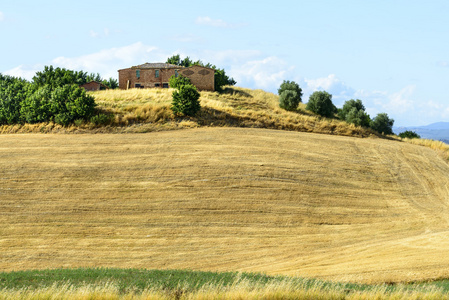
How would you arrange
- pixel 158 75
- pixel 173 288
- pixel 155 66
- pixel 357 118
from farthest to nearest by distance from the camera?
1. pixel 155 66
2. pixel 158 75
3. pixel 357 118
4. pixel 173 288

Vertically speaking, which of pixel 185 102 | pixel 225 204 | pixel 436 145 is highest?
pixel 185 102

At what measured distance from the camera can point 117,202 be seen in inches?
1356

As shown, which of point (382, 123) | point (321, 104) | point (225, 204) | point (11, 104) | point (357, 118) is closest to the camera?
point (225, 204)

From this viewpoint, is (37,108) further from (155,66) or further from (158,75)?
(155,66)

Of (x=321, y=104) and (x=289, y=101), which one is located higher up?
(x=289, y=101)

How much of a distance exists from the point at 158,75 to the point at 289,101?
22.1 meters

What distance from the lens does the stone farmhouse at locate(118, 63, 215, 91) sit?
231 ft

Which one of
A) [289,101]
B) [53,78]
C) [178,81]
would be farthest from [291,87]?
[53,78]

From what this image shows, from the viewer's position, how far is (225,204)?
111 feet

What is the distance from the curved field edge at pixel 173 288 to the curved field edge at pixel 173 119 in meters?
29.4

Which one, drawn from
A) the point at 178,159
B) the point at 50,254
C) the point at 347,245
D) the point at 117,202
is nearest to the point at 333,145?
the point at 178,159

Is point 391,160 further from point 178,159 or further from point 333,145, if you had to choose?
point 178,159

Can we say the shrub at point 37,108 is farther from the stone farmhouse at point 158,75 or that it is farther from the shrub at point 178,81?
the stone farmhouse at point 158,75

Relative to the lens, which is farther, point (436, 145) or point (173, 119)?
point (436, 145)
